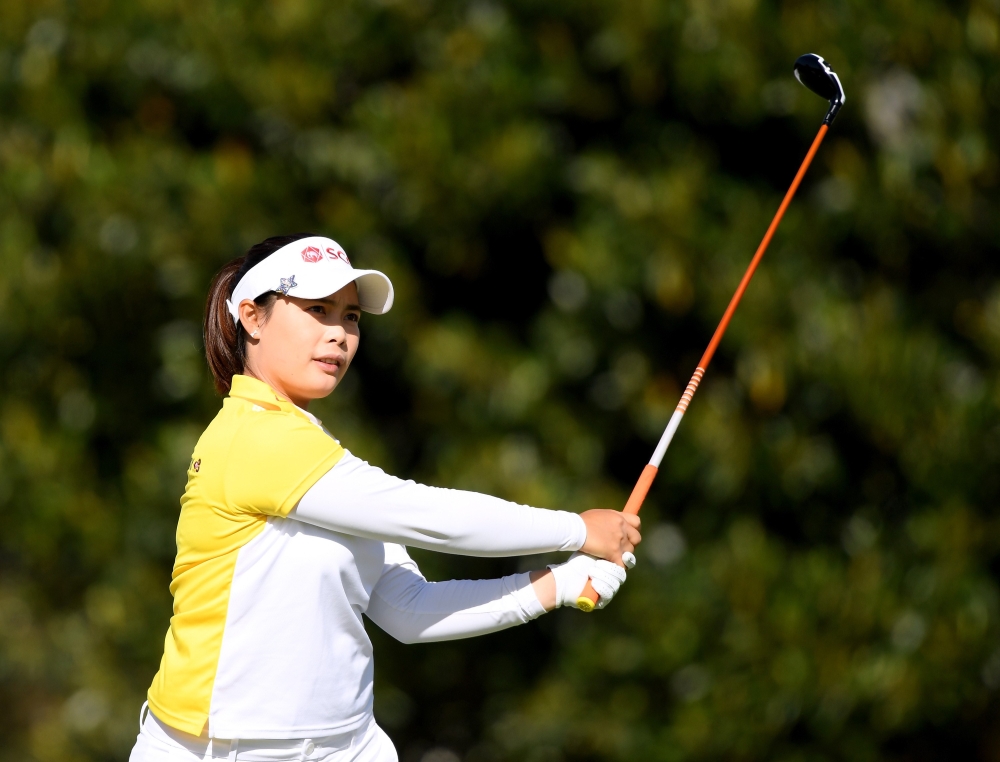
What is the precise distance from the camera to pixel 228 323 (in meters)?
2.82

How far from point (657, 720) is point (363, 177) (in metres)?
3.01

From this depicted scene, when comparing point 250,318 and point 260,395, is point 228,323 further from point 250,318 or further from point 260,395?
point 260,395

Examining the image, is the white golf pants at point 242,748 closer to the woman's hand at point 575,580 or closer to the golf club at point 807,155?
the woman's hand at point 575,580

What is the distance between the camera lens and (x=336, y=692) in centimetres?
252

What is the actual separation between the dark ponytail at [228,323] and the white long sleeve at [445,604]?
556mm

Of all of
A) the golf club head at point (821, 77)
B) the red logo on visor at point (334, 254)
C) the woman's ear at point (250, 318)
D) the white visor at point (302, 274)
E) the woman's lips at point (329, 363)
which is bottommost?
the woman's lips at point (329, 363)

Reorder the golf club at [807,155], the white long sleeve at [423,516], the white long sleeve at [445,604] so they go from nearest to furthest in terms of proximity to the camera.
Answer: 1. the white long sleeve at [423,516]
2. the white long sleeve at [445,604]
3. the golf club at [807,155]

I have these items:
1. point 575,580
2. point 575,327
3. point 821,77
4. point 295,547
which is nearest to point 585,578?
point 575,580

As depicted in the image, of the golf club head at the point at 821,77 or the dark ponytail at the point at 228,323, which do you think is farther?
the golf club head at the point at 821,77

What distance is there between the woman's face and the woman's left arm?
47cm

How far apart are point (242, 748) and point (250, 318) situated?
2.88ft

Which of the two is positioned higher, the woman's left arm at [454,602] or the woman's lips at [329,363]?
the woman's lips at [329,363]

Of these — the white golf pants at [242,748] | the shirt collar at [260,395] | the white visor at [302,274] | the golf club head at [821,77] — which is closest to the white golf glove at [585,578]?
the white golf pants at [242,748]

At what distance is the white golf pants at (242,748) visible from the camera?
8.08 feet
